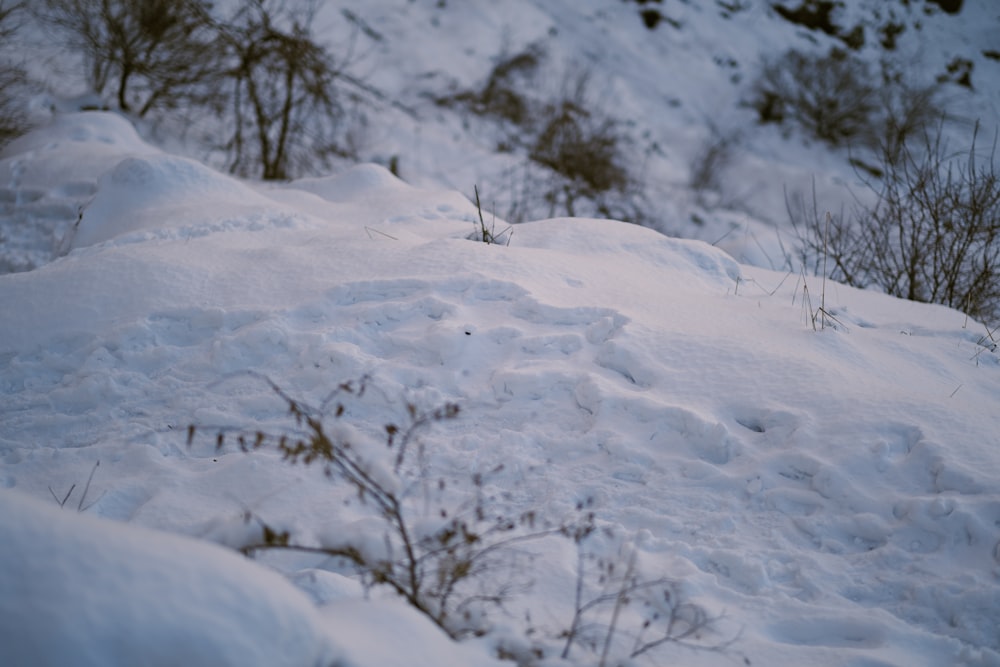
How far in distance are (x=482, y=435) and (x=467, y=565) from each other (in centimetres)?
85

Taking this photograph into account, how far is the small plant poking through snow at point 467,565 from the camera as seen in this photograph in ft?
5.04

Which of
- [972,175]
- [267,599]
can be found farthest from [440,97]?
[267,599]

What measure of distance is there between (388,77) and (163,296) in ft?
29.8

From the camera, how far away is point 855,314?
11.4ft

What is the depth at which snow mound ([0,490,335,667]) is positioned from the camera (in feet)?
3.53

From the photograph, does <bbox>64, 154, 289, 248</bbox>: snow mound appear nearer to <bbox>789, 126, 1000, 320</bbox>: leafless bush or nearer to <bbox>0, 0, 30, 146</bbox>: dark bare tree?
<bbox>0, 0, 30, 146</bbox>: dark bare tree

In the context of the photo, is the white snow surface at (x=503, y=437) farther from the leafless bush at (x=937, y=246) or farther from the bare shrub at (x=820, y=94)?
the bare shrub at (x=820, y=94)

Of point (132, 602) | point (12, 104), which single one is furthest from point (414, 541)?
point (12, 104)

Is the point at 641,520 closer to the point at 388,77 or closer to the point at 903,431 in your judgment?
the point at 903,431

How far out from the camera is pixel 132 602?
3.69ft

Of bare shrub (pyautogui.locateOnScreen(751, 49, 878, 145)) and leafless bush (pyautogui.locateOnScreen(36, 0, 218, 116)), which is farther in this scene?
bare shrub (pyautogui.locateOnScreen(751, 49, 878, 145))

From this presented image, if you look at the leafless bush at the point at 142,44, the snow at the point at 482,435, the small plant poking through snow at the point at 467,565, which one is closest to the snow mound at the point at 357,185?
the snow at the point at 482,435

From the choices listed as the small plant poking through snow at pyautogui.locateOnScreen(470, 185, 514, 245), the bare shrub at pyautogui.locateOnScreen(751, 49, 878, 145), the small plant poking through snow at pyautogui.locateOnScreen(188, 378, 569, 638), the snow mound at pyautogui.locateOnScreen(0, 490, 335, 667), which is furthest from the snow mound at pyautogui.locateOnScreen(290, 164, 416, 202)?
the bare shrub at pyautogui.locateOnScreen(751, 49, 878, 145)

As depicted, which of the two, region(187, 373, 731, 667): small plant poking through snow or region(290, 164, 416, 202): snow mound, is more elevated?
region(290, 164, 416, 202): snow mound
